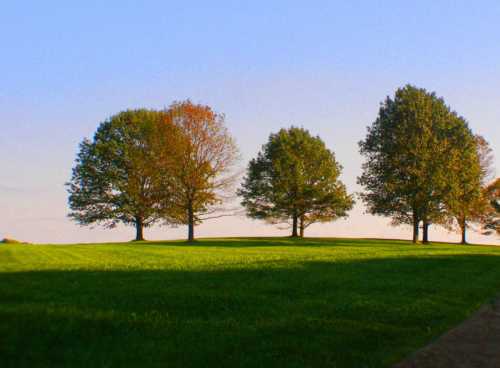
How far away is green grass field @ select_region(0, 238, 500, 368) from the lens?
852 centimetres

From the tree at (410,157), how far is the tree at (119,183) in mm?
22182

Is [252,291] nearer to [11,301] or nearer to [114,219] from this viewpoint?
[11,301]

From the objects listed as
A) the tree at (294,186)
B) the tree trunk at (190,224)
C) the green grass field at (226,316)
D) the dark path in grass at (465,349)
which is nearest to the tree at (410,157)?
the tree at (294,186)

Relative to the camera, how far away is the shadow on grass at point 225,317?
28.0ft

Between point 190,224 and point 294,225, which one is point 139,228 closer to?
point 190,224

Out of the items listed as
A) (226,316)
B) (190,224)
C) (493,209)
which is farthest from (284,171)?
(226,316)

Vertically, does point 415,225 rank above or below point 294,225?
above

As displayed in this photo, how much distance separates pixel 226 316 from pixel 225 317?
0.39 feet

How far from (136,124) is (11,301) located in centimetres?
5027

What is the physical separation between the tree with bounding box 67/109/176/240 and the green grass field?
3884 centimetres

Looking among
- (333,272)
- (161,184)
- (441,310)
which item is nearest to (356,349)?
(441,310)

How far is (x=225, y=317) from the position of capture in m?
11.2

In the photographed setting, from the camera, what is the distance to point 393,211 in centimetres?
5219

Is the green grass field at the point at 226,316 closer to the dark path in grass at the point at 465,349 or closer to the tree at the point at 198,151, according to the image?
the dark path in grass at the point at 465,349
